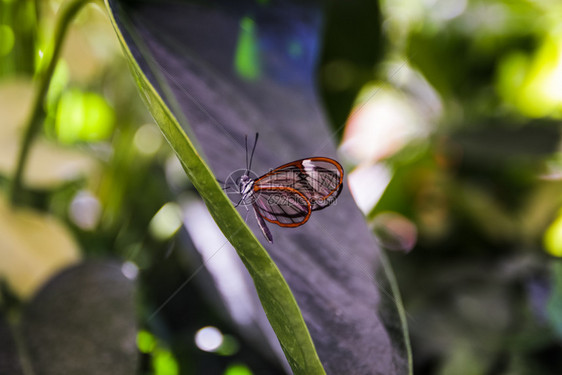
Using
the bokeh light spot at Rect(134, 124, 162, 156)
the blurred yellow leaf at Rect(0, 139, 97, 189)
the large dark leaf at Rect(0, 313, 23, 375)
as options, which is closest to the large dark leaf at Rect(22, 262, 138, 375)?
the large dark leaf at Rect(0, 313, 23, 375)

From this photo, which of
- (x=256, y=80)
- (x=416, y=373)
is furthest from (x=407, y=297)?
(x=256, y=80)

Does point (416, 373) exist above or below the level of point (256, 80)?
below

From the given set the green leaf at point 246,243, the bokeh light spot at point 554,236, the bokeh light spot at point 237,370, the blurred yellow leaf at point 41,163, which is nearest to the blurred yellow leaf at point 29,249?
the blurred yellow leaf at point 41,163

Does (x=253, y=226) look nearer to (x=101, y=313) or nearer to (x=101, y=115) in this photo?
(x=101, y=313)

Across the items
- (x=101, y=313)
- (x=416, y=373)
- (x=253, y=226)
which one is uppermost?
(x=253, y=226)

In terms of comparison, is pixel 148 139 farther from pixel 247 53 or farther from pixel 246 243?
pixel 246 243

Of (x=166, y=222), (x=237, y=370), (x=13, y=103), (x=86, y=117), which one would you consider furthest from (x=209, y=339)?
(x=86, y=117)
